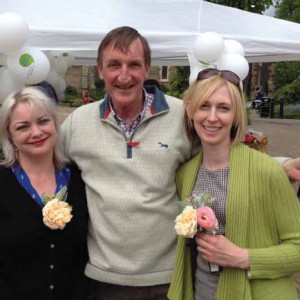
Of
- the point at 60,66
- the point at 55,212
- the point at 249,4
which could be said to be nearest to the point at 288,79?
the point at 249,4

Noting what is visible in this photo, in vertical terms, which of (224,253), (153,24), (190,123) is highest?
(153,24)

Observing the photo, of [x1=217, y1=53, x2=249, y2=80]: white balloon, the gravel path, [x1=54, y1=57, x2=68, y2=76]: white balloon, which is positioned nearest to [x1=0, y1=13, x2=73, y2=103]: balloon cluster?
[x1=54, y1=57, x2=68, y2=76]: white balloon

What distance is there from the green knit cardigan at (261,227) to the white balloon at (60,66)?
3.79m

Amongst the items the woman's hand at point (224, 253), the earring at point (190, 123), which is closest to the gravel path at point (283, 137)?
the earring at point (190, 123)

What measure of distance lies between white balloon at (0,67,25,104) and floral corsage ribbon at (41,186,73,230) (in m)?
2.11

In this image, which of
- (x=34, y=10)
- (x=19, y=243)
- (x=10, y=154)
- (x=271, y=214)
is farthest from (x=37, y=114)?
(x=34, y=10)

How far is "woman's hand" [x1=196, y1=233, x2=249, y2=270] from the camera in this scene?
6.36 feet

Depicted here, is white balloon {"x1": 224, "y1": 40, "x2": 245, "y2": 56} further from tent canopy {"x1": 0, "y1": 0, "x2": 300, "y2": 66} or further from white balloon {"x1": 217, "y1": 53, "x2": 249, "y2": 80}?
tent canopy {"x1": 0, "y1": 0, "x2": 300, "y2": 66}

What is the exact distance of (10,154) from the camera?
2.26 meters

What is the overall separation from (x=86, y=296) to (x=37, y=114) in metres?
0.98

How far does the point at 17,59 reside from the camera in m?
3.96

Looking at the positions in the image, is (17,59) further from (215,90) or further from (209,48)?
(215,90)

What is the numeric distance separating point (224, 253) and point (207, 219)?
0.18m

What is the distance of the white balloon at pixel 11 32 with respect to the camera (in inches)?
145
